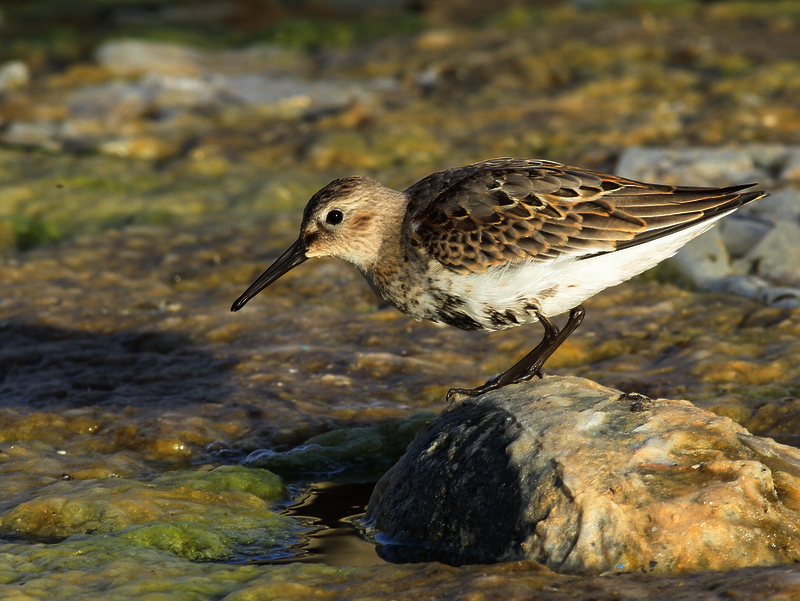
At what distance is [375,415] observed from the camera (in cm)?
705

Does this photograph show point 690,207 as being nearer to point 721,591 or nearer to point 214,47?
point 721,591

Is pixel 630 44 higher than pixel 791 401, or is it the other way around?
pixel 630 44

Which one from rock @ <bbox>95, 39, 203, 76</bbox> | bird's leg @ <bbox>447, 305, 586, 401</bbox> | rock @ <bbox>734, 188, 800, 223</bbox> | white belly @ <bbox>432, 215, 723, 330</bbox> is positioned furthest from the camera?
rock @ <bbox>95, 39, 203, 76</bbox>

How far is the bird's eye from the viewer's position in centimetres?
653

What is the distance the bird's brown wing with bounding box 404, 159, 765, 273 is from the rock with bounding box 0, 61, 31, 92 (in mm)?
10981

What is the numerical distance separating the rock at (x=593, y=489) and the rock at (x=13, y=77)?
12.0 meters

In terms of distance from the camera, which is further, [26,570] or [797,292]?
[797,292]

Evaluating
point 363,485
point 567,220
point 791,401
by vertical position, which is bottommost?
point 363,485

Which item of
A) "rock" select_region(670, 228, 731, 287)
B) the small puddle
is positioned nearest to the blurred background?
"rock" select_region(670, 228, 731, 287)

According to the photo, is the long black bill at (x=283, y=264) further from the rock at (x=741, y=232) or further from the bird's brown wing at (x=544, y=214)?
the rock at (x=741, y=232)

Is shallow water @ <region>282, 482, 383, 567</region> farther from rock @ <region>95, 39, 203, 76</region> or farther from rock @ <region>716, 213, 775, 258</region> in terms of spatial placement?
rock @ <region>95, 39, 203, 76</region>

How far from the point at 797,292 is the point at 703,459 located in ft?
13.3

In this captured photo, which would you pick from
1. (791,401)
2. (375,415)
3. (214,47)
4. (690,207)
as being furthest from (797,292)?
(214,47)

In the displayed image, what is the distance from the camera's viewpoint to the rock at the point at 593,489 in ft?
14.7
